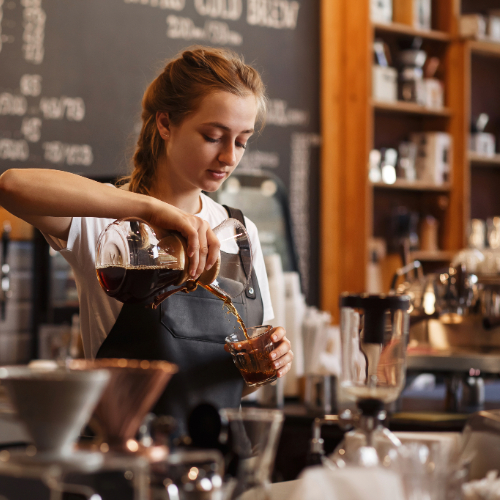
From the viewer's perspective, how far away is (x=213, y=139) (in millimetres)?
1551

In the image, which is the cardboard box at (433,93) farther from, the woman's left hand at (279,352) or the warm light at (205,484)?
the warm light at (205,484)

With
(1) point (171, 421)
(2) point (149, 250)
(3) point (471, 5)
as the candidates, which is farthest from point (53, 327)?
(3) point (471, 5)

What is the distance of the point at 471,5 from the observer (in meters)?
4.73

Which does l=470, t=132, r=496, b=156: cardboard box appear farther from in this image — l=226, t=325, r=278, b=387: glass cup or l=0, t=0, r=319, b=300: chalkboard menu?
l=226, t=325, r=278, b=387: glass cup

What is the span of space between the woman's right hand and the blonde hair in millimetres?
438

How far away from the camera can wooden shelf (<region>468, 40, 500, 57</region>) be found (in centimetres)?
438

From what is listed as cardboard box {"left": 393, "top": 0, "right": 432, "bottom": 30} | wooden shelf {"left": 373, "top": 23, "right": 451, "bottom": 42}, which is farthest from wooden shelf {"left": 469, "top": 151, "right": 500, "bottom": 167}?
cardboard box {"left": 393, "top": 0, "right": 432, "bottom": 30}

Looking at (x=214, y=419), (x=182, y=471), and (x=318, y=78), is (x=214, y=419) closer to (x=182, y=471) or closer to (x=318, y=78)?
(x=182, y=471)

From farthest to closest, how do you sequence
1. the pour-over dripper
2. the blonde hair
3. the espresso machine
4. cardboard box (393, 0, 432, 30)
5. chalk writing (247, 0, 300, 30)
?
cardboard box (393, 0, 432, 30) < chalk writing (247, 0, 300, 30) < the espresso machine < the blonde hair < the pour-over dripper

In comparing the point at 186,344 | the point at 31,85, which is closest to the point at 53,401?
the point at 186,344

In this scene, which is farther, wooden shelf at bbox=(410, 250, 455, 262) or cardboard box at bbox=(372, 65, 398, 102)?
wooden shelf at bbox=(410, 250, 455, 262)

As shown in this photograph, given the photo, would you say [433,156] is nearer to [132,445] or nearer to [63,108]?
[63,108]

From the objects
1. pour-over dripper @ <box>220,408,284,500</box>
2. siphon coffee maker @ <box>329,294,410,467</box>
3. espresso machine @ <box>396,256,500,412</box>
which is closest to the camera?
pour-over dripper @ <box>220,408,284,500</box>

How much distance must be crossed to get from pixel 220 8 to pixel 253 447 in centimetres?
328
